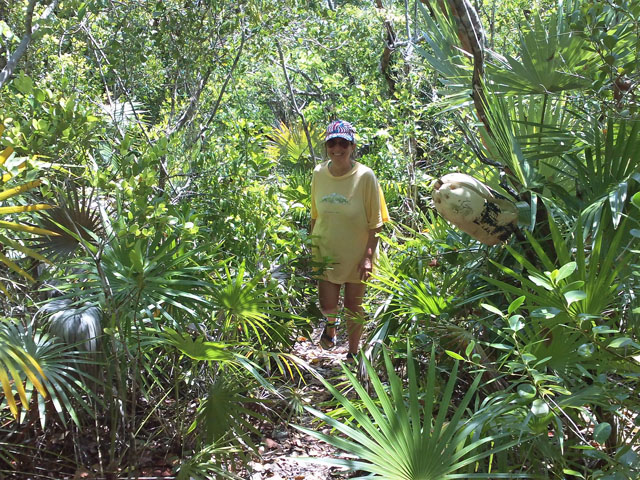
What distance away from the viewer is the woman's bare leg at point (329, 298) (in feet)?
13.6

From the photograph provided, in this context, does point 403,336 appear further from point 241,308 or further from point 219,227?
point 219,227

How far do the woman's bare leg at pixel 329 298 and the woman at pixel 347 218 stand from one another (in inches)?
1.9

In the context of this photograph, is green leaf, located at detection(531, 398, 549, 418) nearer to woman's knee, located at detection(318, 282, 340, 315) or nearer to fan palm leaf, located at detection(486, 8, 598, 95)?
fan palm leaf, located at detection(486, 8, 598, 95)

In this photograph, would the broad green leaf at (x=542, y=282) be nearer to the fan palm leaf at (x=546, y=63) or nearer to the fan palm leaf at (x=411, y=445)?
the fan palm leaf at (x=411, y=445)

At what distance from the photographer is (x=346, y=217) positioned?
3.98m

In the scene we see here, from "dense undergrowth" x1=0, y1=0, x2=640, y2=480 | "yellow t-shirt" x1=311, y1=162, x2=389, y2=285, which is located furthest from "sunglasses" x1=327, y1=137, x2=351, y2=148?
"dense undergrowth" x1=0, y1=0, x2=640, y2=480

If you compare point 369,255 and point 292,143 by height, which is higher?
point 292,143

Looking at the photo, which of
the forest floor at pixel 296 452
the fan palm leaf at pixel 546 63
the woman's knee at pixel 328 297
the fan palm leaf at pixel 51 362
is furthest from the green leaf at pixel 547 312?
the woman's knee at pixel 328 297

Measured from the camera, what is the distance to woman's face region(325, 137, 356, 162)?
3959 mm

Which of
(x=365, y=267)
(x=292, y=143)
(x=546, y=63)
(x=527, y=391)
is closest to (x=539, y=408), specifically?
(x=527, y=391)

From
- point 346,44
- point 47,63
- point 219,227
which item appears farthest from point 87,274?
point 346,44

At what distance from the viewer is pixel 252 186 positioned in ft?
12.9

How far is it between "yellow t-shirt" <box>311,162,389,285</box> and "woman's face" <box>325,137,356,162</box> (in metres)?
0.10

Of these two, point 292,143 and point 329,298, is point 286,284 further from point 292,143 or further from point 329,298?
point 292,143
